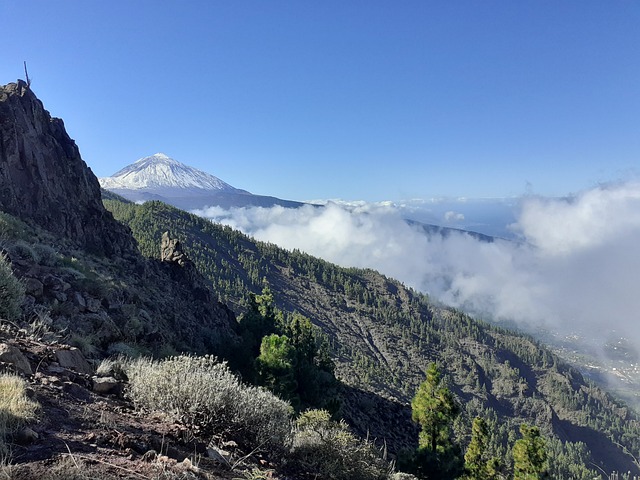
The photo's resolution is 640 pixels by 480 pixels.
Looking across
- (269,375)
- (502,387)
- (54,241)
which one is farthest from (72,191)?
(502,387)

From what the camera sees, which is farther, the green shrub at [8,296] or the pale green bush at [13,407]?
the green shrub at [8,296]

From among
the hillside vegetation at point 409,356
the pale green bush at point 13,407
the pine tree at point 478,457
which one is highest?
the pale green bush at point 13,407

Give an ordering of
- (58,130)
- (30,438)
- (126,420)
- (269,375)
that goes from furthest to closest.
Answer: (58,130) → (269,375) → (126,420) → (30,438)

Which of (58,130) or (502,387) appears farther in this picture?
(502,387)

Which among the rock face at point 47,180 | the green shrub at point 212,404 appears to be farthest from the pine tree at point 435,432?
the rock face at point 47,180

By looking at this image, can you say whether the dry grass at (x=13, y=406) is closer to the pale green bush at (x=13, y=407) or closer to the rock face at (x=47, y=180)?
the pale green bush at (x=13, y=407)

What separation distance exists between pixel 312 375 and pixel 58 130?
29.4 meters

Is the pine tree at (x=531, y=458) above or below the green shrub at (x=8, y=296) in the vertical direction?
below

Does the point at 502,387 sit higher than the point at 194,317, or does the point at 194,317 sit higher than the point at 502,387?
the point at 194,317

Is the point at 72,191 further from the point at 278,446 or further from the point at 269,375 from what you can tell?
the point at 278,446

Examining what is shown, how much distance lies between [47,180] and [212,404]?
31331 millimetres

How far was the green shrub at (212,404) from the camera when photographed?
560cm

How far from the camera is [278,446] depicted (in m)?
6.09

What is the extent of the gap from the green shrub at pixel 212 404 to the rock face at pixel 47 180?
2488 centimetres
